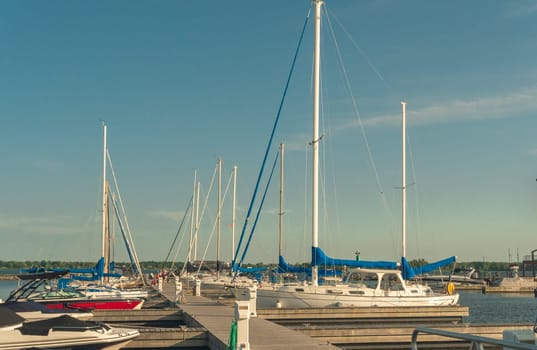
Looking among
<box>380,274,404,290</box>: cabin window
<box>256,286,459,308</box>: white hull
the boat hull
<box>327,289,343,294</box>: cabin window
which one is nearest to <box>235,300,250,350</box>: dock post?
<box>256,286,459,308</box>: white hull

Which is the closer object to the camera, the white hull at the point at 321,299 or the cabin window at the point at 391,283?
the white hull at the point at 321,299

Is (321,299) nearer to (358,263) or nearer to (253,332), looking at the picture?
(358,263)

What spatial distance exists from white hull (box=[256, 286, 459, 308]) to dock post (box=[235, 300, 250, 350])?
17107 mm

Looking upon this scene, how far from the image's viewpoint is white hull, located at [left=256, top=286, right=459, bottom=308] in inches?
1244

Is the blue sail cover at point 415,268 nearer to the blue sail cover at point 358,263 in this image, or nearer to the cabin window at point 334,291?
the blue sail cover at point 358,263

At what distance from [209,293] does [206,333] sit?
25804 millimetres

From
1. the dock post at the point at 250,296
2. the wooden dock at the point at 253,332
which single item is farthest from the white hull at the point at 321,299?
the dock post at the point at 250,296

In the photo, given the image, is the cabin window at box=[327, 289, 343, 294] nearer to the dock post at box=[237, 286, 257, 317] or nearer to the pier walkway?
the pier walkway

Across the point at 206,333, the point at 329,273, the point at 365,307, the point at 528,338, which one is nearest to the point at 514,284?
the point at 329,273

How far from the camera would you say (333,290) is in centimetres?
3195

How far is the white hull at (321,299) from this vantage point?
104 feet

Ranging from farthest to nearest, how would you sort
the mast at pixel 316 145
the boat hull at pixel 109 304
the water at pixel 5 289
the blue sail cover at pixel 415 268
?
the water at pixel 5 289
the blue sail cover at pixel 415 268
the boat hull at pixel 109 304
the mast at pixel 316 145

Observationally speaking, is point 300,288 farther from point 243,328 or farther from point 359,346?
point 243,328

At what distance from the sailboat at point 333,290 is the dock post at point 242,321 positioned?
17.1m
